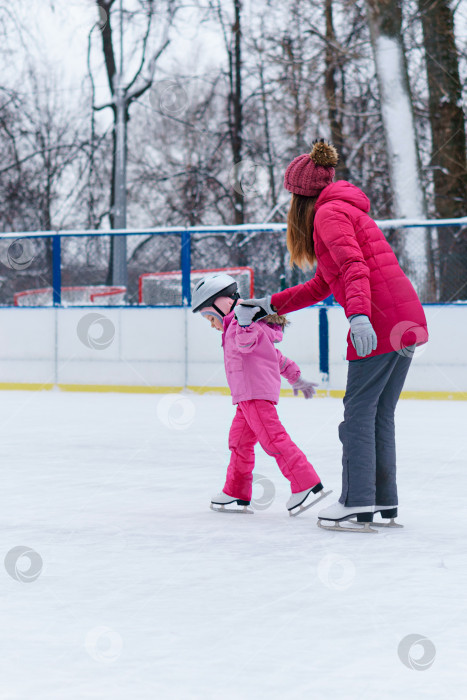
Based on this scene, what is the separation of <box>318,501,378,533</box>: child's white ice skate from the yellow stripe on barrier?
6227 mm

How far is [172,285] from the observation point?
11648 millimetres

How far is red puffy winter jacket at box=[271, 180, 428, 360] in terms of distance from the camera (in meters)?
3.58

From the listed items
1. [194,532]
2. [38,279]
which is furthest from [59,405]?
[38,279]

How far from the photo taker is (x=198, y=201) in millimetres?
24422

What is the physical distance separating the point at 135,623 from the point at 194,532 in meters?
1.21

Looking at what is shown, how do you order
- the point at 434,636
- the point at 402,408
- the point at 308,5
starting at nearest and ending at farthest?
1. the point at 434,636
2. the point at 402,408
3. the point at 308,5

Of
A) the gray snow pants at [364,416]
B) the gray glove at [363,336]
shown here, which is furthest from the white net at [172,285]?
the gray glove at [363,336]

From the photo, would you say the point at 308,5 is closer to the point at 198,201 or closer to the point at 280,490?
the point at 198,201

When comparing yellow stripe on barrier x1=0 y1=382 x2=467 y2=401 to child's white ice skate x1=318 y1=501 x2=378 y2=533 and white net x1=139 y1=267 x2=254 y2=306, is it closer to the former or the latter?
white net x1=139 y1=267 x2=254 y2=306

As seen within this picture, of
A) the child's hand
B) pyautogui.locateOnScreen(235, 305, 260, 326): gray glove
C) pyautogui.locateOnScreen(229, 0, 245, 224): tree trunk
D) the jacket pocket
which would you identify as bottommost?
the child's hand

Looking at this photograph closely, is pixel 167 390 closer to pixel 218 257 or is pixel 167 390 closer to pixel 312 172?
pixel 218 257

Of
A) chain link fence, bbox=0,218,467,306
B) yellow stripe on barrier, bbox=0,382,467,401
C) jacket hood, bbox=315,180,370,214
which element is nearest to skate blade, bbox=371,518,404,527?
jacket hood, bbox=315,180,370,214

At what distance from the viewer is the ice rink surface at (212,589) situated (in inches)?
84.0

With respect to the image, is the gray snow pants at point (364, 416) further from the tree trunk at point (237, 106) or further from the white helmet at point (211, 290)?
the tree trunk at point (237, 106)
